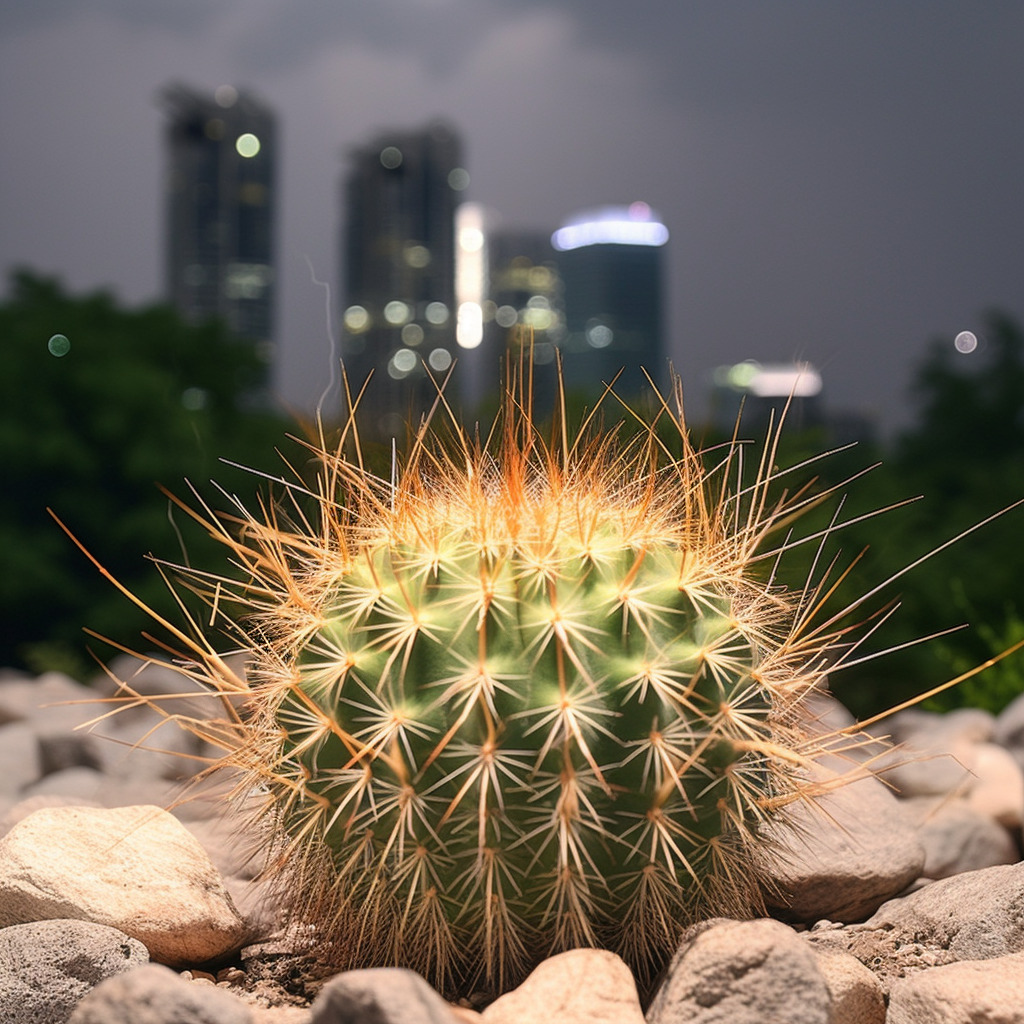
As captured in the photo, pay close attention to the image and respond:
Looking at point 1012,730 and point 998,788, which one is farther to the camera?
point 1012,730

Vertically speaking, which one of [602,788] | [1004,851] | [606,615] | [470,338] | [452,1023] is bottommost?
[1004,851]

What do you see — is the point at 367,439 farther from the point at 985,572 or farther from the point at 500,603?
the point at 985,572

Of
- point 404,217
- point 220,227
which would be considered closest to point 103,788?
point 220,227

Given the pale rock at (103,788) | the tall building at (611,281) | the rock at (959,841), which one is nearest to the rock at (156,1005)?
the rock at (959,841)

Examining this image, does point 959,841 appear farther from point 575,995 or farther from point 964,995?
point 575,995

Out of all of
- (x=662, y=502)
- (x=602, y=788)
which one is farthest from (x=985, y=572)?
(x=602, y=788)

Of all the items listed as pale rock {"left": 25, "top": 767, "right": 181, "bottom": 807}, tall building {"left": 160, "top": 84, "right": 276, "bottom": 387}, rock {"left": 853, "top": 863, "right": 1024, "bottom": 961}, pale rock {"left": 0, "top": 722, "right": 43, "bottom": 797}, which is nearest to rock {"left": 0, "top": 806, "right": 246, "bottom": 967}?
rock {"left": 853, "top": 863, "right": 1024, "bottom": 961}

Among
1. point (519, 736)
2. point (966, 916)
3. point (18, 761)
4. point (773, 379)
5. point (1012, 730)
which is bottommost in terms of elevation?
point (18, 761)
